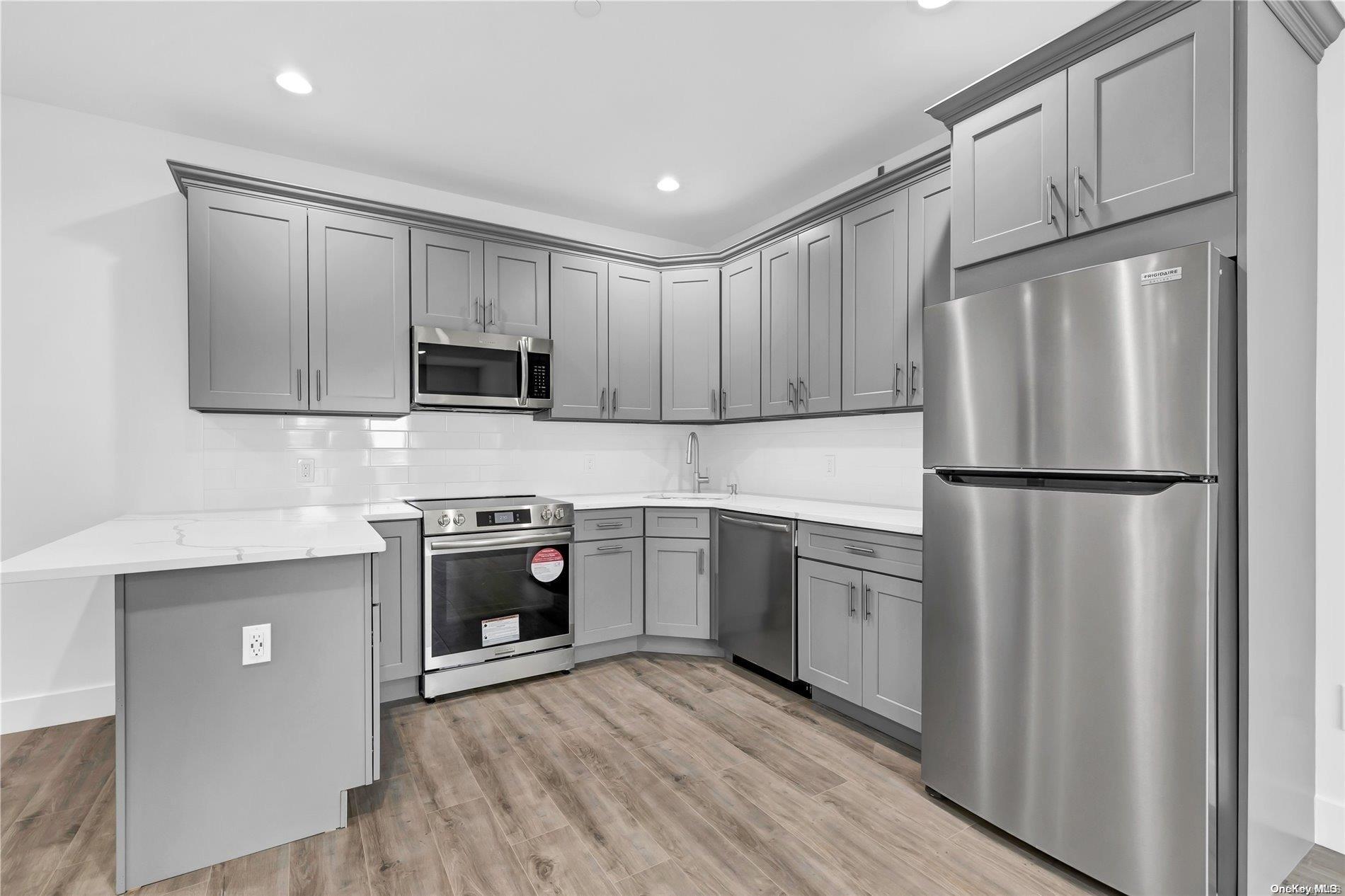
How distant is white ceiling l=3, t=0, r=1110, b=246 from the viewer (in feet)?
7.18

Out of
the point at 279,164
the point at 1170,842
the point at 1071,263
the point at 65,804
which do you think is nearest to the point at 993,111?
the point at 1071,263

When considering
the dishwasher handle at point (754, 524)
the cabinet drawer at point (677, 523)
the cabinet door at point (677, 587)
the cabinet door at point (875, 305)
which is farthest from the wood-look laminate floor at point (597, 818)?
the cabinet door at point (875, 305)

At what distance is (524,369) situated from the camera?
3.54 metres

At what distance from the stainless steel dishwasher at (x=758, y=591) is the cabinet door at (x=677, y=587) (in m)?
0.11

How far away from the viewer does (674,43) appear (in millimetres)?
2324

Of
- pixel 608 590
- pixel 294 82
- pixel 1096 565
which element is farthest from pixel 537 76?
pixel 1096 565

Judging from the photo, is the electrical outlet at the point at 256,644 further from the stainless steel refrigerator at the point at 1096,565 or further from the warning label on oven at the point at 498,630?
the stainless steel refrigerator at the point at 1096,565

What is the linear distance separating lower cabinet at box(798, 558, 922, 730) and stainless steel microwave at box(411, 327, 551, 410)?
6.03 ft

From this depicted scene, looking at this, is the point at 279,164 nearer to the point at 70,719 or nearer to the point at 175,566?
the point at 175,566

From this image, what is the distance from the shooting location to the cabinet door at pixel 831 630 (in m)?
2.70

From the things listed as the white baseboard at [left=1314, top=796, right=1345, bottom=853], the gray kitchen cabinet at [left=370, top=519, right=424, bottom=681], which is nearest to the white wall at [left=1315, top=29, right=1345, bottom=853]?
the white baseboard at [left=1314, top=796, right=1345, bottom=853]

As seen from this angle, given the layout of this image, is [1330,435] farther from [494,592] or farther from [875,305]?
[494,592]

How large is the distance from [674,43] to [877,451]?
7.01 feet

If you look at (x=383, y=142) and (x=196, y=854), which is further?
(x=383, y=142)
